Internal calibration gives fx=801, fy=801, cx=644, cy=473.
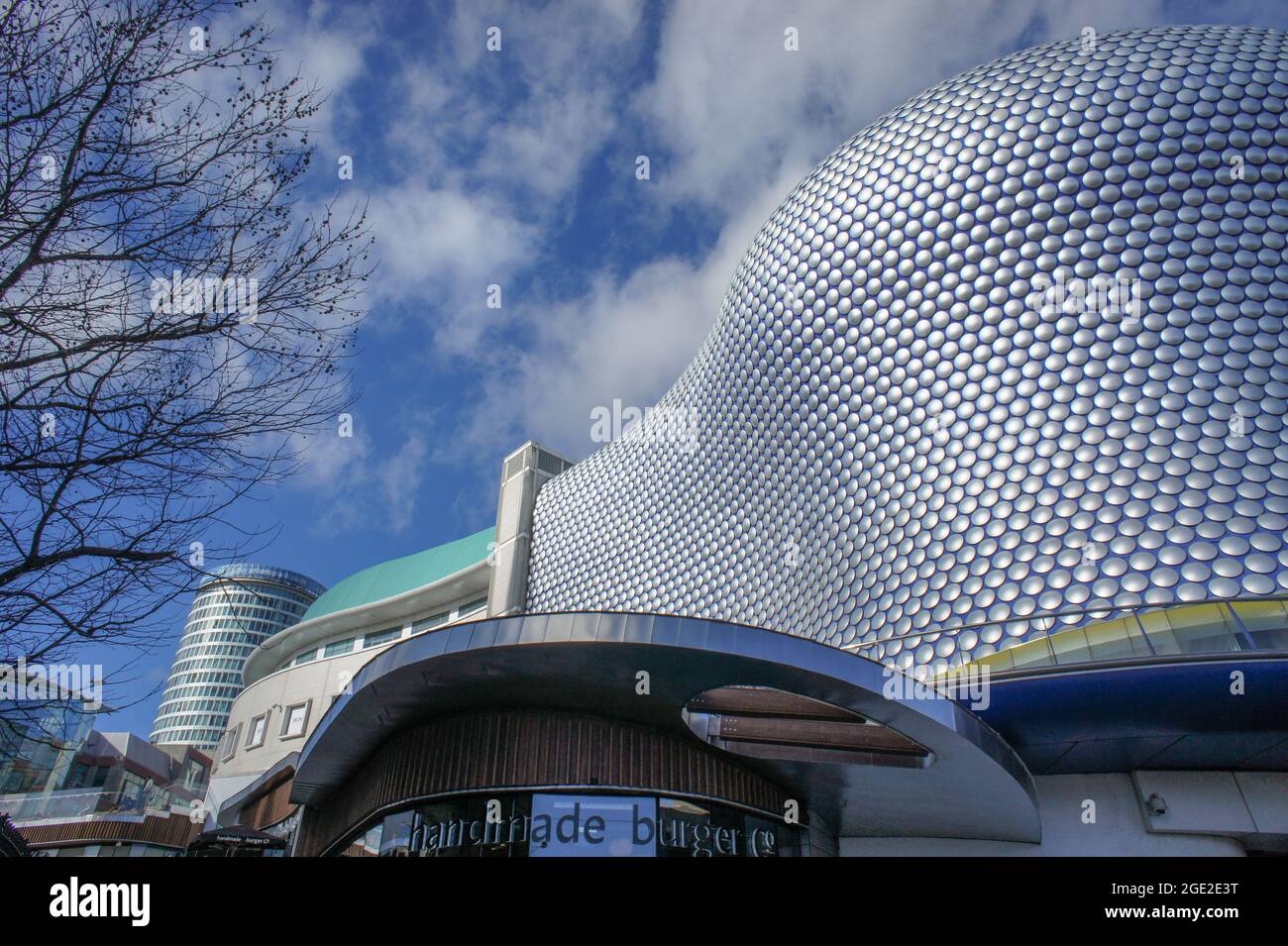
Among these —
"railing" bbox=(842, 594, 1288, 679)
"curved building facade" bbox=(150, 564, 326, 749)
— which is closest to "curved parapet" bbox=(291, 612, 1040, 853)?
"railing" bbox=(842, 594, 1288, 679)

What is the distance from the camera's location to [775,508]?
22.2 meters

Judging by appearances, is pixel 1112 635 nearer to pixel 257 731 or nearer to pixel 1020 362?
pixel 1020 362

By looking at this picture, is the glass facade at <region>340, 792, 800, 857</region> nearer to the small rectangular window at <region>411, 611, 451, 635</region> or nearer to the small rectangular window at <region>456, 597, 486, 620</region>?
the small rectangular window at <region>456, 597, 486, 620</region>

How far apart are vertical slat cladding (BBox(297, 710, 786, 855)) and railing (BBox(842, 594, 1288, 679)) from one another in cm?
522

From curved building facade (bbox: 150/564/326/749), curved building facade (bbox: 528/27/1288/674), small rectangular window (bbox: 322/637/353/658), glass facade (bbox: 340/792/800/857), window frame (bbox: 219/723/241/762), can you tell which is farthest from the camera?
curved building facade (bbox: 150/564/326/749)

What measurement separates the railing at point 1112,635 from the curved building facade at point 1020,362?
13 cm

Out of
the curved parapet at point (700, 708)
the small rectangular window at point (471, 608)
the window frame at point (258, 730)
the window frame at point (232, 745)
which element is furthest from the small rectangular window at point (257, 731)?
the curved parapet at point (700, 708)

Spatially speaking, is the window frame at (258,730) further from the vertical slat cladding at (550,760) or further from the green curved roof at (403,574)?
the vertical slat cladding at (550,760)

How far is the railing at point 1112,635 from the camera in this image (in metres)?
11.7

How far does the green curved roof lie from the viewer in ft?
121

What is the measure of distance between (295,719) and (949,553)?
27874 mm
